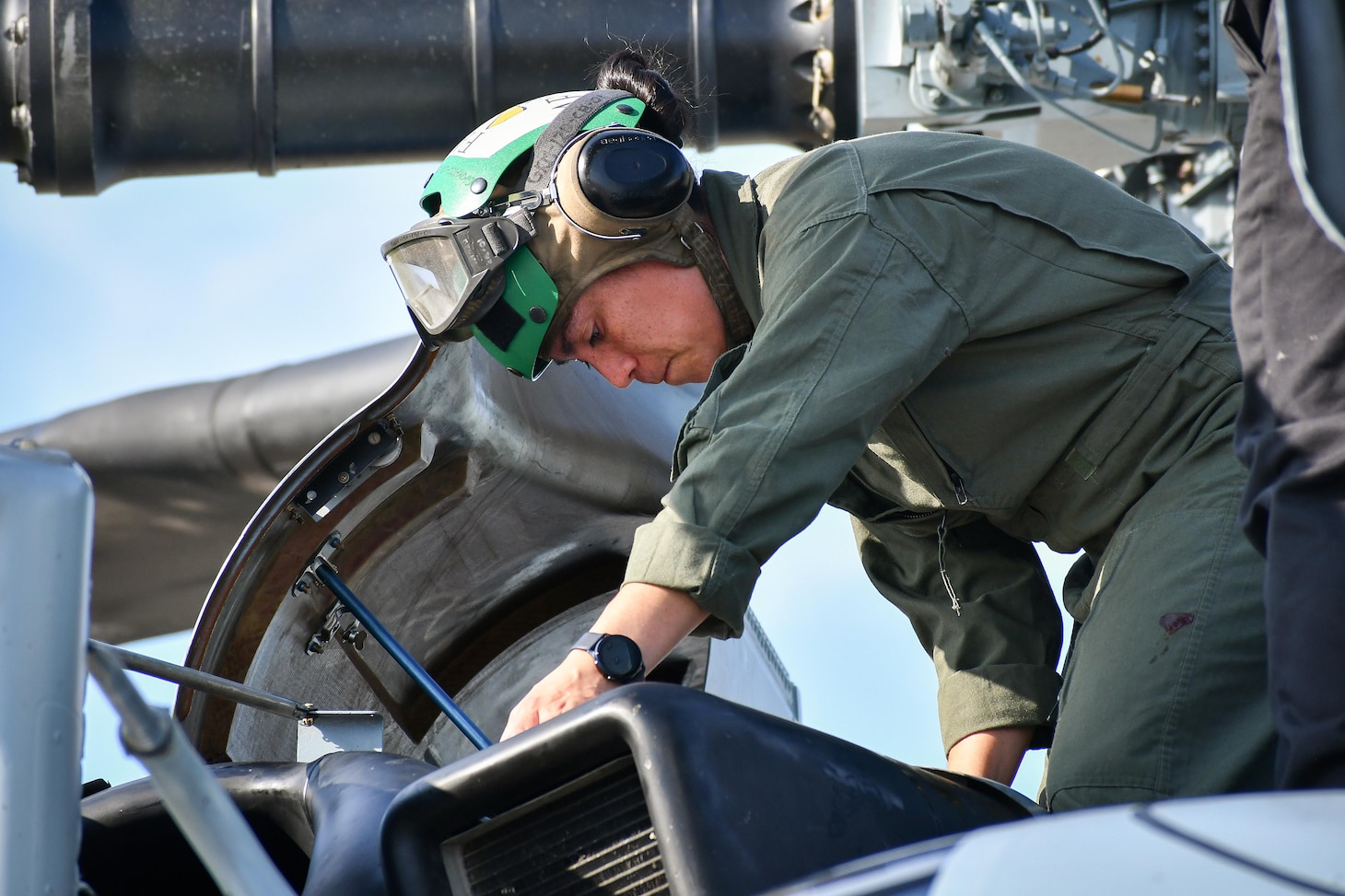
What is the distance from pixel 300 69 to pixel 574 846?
2.90 m

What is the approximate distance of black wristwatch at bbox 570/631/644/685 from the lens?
5.55 feet

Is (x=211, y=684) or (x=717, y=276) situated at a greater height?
(x=717, y=276)

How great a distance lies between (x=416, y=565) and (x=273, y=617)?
0.32 meters

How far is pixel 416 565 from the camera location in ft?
8.48

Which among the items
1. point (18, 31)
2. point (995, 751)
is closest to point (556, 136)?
point (995, 751)

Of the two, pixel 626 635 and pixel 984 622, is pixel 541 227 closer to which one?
pixel 626 635

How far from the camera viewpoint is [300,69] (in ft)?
12.6

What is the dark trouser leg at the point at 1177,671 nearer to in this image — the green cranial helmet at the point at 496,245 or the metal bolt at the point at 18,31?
the green cranial helmet at the point at 496,245

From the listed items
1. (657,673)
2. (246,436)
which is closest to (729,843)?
(657,673)

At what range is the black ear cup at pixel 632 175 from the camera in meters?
2.25

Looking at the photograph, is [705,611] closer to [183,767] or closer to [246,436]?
[183,767]

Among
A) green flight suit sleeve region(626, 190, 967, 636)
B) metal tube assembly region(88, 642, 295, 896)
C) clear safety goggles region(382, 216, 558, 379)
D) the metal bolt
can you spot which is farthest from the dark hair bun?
the metal bolt

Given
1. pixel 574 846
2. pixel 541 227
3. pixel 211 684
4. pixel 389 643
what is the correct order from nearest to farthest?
pixel 574 846
pixel 211 684
pixel 541 227
pixel 389 643

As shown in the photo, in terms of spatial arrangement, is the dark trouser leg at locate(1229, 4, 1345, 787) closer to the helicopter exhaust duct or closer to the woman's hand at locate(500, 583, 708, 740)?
the woman's hand at locate(500, 583, 708, 740)
